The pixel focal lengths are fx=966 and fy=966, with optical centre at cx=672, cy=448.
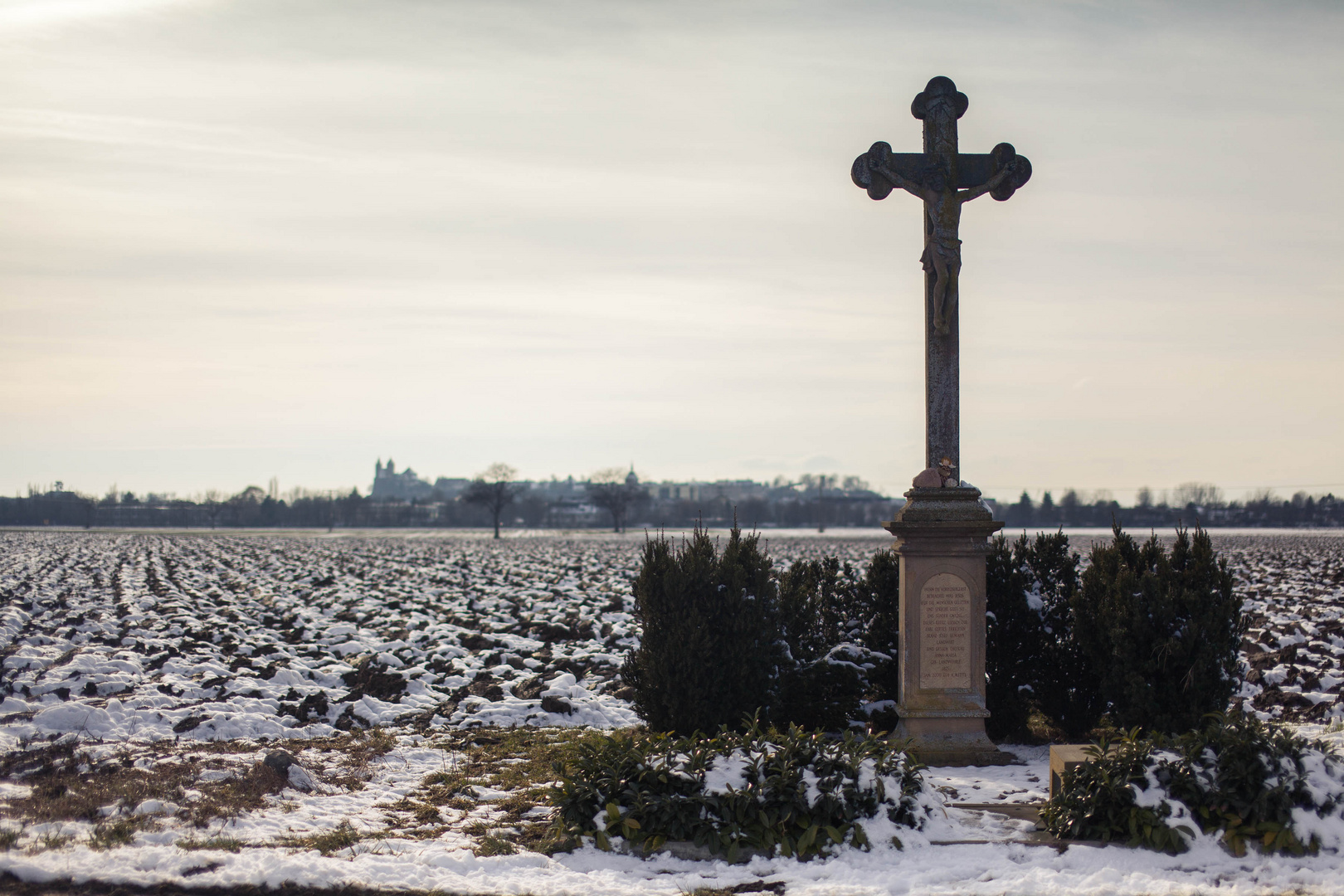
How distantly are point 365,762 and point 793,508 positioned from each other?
133 meters

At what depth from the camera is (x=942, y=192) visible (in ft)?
28.2

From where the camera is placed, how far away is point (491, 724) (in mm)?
9797

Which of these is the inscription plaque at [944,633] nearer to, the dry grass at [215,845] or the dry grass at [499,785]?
the dry grass at [499,785]

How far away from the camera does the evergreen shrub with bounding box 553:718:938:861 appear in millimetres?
5730

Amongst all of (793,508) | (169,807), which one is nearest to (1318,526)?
(793,508)

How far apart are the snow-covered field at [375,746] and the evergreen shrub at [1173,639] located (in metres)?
1.03

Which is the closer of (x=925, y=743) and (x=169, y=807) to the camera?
(x=169, y=807)

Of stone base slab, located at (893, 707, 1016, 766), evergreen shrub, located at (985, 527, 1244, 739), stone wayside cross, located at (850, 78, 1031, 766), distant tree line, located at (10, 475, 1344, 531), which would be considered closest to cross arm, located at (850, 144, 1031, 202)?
stone wayside cross, located at (850, 78, 1031, 766)

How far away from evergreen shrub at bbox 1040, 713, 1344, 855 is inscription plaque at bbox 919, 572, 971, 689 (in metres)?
2.01

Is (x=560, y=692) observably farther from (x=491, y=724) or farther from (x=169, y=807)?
(x=169, y=807)

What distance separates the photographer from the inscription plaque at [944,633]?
8.00m

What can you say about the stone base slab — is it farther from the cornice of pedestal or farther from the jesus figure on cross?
the jesus figure on cross

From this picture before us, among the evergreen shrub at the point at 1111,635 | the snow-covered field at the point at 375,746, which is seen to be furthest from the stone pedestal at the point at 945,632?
the snow-covered field at the point at 375,746

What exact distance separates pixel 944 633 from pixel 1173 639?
170cm
